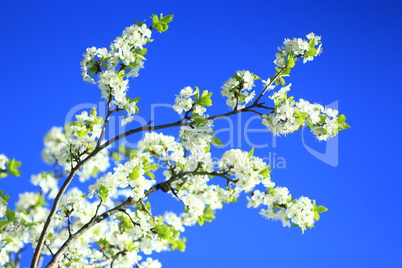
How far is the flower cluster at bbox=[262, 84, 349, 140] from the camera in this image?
11.4ft

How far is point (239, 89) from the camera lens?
3.69m

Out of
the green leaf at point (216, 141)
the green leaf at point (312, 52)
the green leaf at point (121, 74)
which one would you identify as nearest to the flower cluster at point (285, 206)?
the green leaf at point (216, 141)

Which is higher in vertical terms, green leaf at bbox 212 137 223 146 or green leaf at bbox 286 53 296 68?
green leaf at bbox 286 53 296 68

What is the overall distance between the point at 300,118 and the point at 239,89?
2.02ft

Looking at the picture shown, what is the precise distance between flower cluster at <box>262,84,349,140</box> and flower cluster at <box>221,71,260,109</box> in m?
0.23

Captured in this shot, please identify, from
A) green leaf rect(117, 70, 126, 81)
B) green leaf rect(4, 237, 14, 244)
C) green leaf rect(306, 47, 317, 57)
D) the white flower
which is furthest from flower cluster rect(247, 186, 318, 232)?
green leaf rect(4, 237, 14, 244)

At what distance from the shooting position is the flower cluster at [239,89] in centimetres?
362

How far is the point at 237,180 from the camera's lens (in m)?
3.55

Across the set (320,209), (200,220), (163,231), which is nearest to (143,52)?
(163,231)

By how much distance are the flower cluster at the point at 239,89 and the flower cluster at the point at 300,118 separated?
0.77ft

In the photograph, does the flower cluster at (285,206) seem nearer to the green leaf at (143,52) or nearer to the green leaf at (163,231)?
the green leaf at (163,231)

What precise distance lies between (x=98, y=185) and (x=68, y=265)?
1116 millimetres

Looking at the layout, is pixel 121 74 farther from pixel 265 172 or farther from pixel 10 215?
pixel 10 215

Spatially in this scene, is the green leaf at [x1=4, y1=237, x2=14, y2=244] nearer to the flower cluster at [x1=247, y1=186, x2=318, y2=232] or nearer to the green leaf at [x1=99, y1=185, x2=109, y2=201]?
the green leaf at [x1=99, y1=185, x2=109, y2=201]
